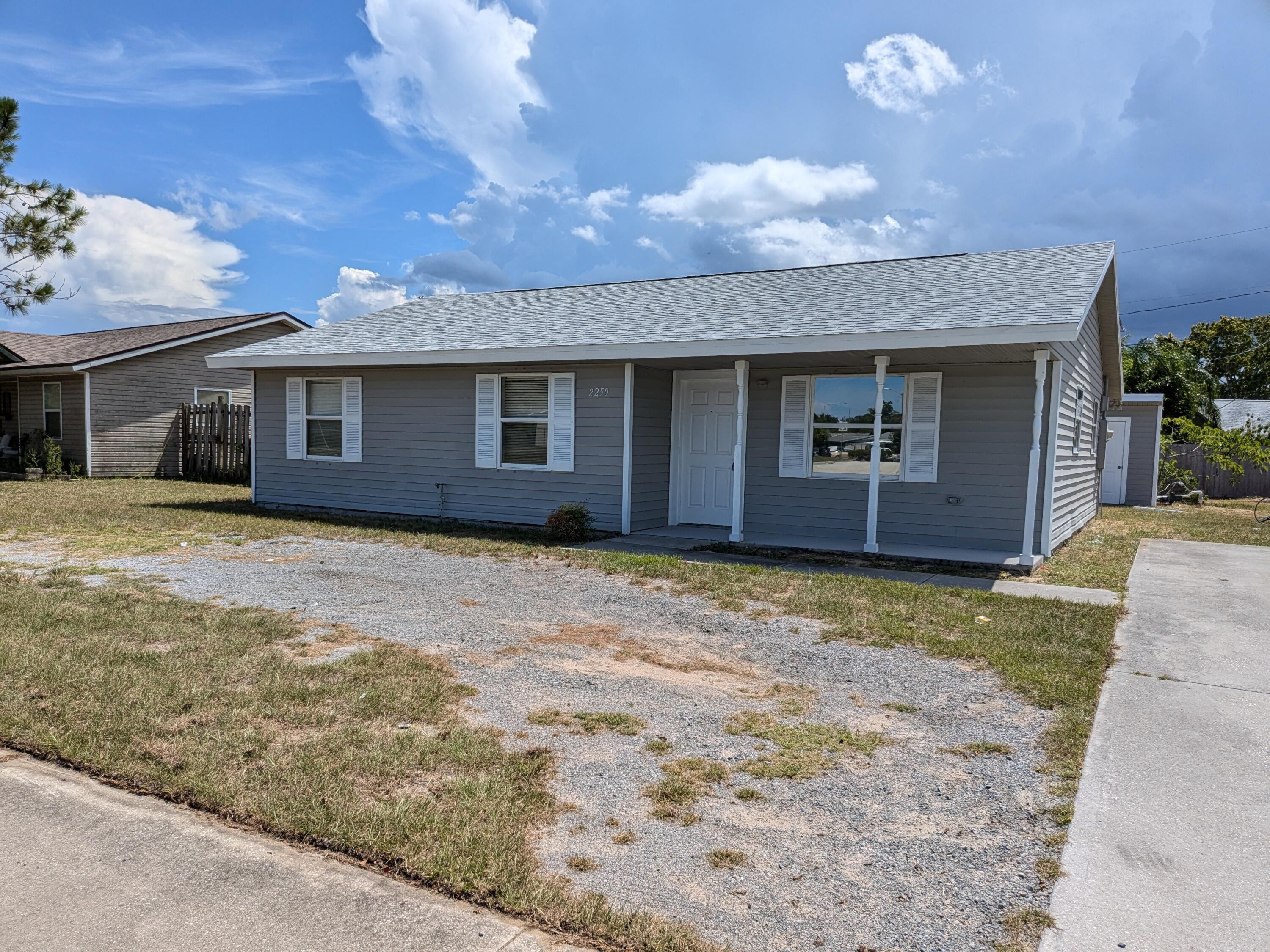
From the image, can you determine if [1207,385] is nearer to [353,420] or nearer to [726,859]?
[353,420]

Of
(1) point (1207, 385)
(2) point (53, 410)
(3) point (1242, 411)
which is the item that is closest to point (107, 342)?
(2) point (53, 410)

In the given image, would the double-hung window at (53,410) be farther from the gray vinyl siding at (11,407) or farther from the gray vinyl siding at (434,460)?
the gray vinyl siding at (434,460)

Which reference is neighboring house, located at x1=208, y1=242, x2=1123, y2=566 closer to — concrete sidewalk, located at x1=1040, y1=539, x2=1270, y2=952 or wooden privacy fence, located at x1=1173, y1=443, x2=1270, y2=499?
concrete sidewalk, located at x1=1040, y1=539, x2=1270, y2=952

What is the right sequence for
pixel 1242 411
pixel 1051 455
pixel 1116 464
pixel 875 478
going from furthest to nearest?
1. pixel 1242 411
2. pixel 1116 464
3. pixel 875 478
4. pixel 1051 455

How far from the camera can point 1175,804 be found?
10.9ft

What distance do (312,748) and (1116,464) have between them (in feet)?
65.6

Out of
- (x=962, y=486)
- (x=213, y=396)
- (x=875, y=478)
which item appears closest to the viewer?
(x=875, y=478)

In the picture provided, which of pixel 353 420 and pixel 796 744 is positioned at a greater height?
pixel 353 420

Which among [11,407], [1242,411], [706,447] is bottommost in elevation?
[706,447]

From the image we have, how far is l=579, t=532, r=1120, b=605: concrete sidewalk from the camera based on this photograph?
7.52m

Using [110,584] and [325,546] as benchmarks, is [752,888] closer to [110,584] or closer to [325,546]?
[110,584]

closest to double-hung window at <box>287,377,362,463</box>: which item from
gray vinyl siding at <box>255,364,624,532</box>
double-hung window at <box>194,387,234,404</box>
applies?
gray vinyl siding at <box>255,364,624,532</box>

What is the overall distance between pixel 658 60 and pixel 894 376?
9.30 metres

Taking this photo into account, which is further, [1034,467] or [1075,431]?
[1075,431]
